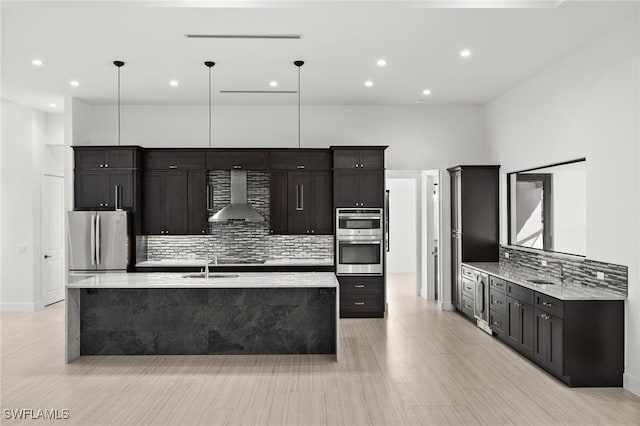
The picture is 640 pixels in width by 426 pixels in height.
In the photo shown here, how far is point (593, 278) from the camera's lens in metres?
5.22

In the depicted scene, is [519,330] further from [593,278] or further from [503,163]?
[503,163]

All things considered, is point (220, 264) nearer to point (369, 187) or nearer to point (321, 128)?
point (369, 187)

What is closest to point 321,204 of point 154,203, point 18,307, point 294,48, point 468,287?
point 468,287

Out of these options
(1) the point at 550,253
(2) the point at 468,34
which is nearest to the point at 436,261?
(1) the point at 550,253

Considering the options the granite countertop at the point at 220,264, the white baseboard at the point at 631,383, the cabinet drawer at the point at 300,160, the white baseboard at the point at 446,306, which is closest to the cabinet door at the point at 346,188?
the cabinet drawer at the point at 300,160

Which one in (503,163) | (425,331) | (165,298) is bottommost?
(425,331)

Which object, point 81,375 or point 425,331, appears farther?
point 425,331

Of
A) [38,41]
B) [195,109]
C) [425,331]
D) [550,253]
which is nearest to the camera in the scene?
[38,41]

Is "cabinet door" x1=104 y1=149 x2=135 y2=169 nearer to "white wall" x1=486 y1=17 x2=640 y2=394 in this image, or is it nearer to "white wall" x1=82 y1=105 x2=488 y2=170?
"white wall" x1=82 y1=105 x2=488 y2=170

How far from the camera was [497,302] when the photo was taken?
632cm

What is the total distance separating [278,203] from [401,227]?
596 cm

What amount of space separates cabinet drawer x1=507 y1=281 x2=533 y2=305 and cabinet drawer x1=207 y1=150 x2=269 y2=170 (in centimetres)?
410

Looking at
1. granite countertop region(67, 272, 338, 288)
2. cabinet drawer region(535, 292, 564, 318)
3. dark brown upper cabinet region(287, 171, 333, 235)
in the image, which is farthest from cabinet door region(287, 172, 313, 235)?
cabinet drawer region(535, 292, 564, 318)

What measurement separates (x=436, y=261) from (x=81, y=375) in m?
6.00
